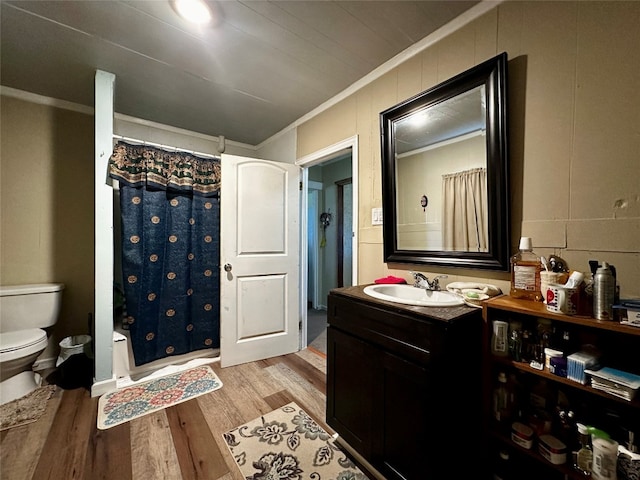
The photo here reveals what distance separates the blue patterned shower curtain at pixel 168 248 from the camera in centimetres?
198

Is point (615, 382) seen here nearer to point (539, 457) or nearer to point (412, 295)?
point (539, 457)

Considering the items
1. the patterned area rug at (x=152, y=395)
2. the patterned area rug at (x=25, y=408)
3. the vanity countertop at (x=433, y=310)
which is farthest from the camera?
the patterned area rug at (x=152, y=395)

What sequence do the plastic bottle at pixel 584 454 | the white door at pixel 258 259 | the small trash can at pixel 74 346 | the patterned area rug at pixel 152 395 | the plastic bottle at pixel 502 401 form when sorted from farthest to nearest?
the white door at pixel 258 259, the small trash can at pixel 74 346, the patterned area rug at pixel 152 395, the plastic bottle at pixel 502 401, the plastic bottle at pixel 584 454

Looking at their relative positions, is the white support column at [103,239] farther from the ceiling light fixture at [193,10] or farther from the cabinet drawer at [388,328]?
the cabinet drawer at [388,328]

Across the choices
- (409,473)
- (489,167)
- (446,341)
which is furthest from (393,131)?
(409,473)

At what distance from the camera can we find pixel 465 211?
4.45 feet

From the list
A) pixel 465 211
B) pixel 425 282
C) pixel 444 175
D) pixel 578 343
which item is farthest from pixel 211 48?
pixel 578 343

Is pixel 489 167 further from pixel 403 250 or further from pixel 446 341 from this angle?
pixel 446 341

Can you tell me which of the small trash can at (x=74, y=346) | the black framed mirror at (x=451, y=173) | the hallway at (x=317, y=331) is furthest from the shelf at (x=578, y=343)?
the small trash can at (x=74, y=346)

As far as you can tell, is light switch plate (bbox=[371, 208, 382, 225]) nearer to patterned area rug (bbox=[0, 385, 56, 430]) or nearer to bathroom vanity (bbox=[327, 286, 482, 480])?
bathroom vanity (bbox=[327, 286, 482, 480])

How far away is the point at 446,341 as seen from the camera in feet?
2.99

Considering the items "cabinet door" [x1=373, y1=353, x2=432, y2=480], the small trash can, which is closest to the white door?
the small trash can

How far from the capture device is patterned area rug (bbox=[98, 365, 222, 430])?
1.57 metres

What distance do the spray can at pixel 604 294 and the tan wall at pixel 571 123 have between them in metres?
0.20
